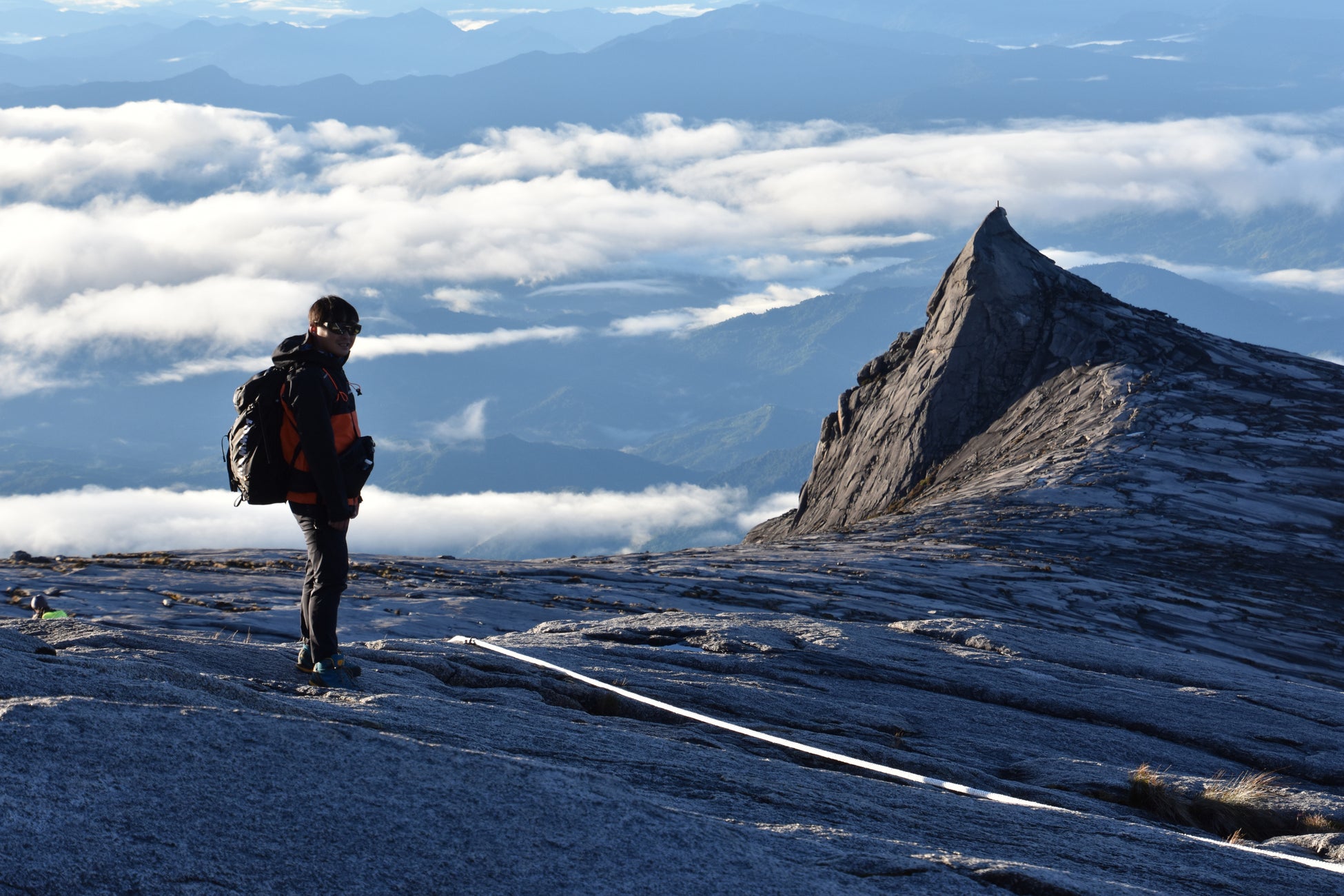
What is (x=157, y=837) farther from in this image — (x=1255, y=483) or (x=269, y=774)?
(x=1255, y=483)

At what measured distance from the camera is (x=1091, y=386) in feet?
135

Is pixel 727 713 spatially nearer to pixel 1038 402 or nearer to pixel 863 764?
pixel 863 764

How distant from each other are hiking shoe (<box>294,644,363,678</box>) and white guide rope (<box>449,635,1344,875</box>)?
102 inches

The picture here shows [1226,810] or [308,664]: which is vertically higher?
[308,664]

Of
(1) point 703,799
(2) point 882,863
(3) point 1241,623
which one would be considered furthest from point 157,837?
(3) point 1241,623

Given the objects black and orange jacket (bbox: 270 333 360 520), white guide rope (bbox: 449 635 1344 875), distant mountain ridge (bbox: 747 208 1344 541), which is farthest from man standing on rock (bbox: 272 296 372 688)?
distant mountain ridge (bbox: 747 208 1344 541)

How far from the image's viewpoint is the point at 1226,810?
32.5 feet

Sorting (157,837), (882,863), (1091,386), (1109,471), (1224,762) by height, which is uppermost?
(1091,386)

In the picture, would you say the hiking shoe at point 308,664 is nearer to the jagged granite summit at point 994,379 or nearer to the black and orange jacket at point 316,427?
the black and orange jacket at point 316,427

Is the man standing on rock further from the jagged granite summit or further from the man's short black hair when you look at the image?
the jagged granite summit

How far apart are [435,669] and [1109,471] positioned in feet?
88.0

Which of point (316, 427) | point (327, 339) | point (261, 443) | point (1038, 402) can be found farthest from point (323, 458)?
point (1038, 402)

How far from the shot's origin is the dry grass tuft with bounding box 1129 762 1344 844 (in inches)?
380

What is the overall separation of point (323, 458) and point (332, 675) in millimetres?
1811
